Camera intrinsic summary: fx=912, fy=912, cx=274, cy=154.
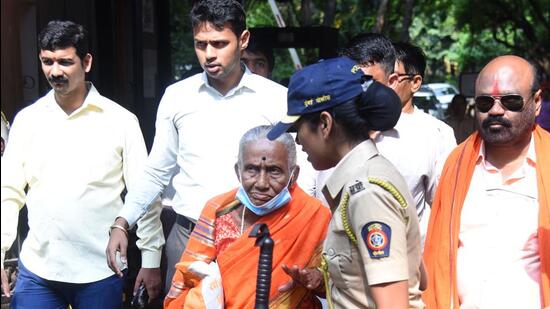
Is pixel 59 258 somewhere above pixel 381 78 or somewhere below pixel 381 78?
below

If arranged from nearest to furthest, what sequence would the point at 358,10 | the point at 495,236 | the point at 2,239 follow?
1. the point at 495,236
2. the point at 2,239
3. the point at 358,10

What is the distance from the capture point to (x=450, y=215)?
363 centimetres

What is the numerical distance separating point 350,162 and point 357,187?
94 mm

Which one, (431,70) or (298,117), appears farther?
(431,70)

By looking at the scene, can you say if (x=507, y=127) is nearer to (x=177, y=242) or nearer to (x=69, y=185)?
(x=177, y=242)

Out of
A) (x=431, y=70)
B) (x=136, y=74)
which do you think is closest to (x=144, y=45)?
(x=136, y=74)

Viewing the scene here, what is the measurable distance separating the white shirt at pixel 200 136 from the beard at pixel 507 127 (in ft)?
3.66

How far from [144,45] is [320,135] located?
587 centimetres

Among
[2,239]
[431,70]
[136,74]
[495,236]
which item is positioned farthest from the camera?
[431,70]

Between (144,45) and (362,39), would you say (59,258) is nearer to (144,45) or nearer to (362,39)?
(362,39)

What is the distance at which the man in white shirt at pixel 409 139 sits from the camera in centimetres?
432

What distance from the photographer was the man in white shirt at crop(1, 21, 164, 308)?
4328 mm

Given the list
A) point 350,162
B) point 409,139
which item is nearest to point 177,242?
point 409,139

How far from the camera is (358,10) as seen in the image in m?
26.2
